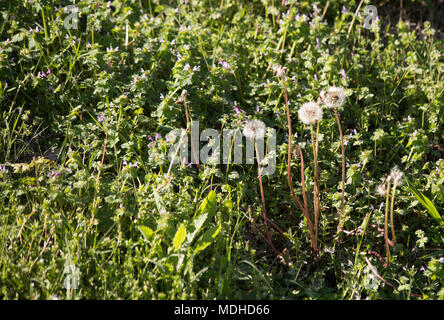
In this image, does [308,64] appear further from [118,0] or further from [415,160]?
[118,0]

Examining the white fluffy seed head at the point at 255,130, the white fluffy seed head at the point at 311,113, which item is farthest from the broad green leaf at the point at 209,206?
the white fluffy seed head at the point at 311,113

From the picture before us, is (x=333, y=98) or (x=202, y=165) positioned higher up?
(x=333, y=98)

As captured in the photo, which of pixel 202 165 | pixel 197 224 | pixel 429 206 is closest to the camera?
pixel 197 224

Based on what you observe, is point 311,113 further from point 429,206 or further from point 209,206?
point 429,206

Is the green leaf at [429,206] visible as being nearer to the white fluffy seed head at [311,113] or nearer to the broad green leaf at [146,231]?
the white fluffy seed head at [311,113]

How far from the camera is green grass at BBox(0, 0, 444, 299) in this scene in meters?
2.51

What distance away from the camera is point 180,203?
274 cm

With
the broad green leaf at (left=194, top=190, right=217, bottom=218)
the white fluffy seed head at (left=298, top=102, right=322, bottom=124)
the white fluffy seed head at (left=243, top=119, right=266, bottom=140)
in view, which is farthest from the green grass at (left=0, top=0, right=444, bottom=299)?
the white fluffy seed head at (left=298, top=102, right=322, bottom=124)

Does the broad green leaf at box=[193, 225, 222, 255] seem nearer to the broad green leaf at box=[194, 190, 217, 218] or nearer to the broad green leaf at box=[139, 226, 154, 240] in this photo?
the broad green leaf at box=[194, 190, 217, 218]

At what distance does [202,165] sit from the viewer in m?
3.02

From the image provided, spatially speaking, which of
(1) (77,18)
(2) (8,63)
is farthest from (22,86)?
(1) (77,18)

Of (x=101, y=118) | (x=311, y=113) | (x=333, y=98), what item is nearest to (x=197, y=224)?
(x=311, y=113)

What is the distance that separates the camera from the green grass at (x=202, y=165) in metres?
2.51

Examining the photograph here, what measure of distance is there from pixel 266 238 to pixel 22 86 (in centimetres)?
206
